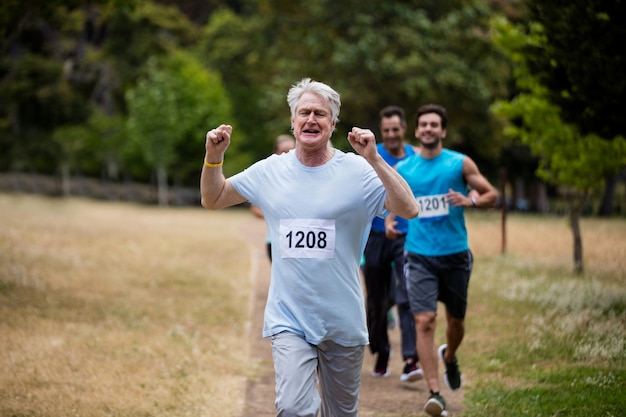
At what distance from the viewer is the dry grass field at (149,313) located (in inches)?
274

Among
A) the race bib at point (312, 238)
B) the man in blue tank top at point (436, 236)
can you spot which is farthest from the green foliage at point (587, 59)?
the race bib at point (312, 238)

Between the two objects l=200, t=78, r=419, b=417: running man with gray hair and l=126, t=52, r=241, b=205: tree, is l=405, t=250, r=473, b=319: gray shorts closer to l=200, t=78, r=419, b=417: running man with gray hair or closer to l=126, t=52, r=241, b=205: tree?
l=200, t=78, r=419, b=417: running man with gray hair

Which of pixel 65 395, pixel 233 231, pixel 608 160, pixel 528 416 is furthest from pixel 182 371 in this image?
pixel 233 231

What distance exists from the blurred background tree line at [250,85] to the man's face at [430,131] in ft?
22.6

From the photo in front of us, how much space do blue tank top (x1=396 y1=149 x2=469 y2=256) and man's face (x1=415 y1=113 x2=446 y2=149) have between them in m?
0.14

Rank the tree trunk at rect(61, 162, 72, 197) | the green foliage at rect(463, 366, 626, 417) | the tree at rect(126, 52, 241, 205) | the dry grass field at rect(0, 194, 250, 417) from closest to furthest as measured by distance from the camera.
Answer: the green foliage at rect(463, 366, 626, 417) → the dry grass field at rect(0, 194, 250, 417) → the tree at rect(126, 52, 241, 205) → the tree trunk at rect(61, 162, 72, 197)

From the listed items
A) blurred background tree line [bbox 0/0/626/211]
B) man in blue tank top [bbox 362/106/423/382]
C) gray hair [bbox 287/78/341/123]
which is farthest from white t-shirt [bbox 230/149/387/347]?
blurred background tree line [bbox 0/0/626/211]

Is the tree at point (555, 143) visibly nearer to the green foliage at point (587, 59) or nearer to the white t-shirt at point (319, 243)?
the green foliage at point (587, 59)

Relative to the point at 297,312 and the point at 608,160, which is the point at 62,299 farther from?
the point at 608,160

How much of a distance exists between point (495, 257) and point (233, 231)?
13.3 meters

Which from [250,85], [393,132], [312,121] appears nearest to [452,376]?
[393,132]

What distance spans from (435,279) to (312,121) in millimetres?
2906

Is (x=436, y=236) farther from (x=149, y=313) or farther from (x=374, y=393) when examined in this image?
(x=149, y=313)

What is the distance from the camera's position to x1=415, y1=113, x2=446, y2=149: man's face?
707 centimetres
